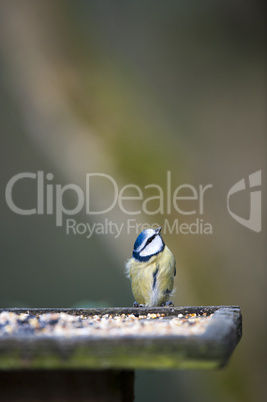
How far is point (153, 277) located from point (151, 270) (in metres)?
0.03

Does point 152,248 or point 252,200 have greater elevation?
point 252,200

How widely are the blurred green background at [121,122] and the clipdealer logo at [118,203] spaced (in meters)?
0.03

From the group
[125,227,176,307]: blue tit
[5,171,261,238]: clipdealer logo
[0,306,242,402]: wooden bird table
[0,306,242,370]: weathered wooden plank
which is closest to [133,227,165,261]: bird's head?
[125,227,176,307]: blue tit

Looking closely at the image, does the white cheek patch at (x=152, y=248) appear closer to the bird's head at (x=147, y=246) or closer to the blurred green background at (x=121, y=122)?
the bird's head at (x=147, y=246)

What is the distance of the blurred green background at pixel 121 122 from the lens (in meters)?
3.58

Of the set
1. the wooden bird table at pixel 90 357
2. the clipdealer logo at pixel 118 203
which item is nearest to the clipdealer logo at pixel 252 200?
the clipdealer logo at pixel 118 203

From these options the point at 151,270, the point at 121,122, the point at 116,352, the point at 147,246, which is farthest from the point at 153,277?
the point at 116,352

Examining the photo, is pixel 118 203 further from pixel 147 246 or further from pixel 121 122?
pixel 147 246

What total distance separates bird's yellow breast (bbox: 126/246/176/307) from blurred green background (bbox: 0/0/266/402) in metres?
0.88

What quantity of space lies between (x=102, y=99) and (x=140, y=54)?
347mm

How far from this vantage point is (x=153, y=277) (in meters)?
2.62

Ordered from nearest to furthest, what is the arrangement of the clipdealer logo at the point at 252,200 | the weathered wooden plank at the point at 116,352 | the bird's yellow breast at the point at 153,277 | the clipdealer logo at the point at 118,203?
the weathered wooden plank at the point at 116,352, the bird's yellow breast at the point at 153,277, the clipdealer logo at the point at 252,200, the clipdealer logo at the point at 118,203

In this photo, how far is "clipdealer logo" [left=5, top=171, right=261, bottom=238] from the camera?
3.61m

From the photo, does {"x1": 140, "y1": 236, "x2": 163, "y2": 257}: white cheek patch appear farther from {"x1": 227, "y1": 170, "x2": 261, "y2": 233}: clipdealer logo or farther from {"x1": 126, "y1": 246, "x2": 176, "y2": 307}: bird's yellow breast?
{"x1": 227, "y1": 170, "x2": 261, "y2": 233}: clipdealer logo
